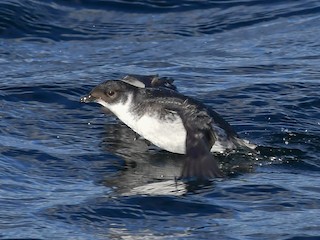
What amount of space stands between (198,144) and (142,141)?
141 cm

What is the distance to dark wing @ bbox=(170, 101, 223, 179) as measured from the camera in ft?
30.6

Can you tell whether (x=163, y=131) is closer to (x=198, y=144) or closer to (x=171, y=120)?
(x=171, y=120)

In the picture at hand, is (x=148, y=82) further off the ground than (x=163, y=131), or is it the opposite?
(x=148, y=82)

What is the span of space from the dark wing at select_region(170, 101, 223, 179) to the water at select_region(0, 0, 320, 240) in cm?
Answer: 16

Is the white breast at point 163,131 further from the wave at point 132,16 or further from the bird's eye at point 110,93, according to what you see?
the wave at point 132,16

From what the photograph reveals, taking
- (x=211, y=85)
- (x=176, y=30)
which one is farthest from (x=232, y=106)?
(x=176, y=30)

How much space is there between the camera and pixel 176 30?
16.4m

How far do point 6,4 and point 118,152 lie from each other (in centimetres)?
643

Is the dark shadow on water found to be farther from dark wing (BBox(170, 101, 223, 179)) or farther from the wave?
the wave

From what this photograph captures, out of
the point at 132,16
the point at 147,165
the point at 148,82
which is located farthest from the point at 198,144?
the point at 132,16

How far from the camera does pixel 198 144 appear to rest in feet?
31.8

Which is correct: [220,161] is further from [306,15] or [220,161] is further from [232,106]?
[306,15]

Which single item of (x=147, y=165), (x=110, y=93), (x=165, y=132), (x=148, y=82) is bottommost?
(x=147, y=165)

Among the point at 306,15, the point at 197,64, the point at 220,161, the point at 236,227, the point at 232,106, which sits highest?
the point at 306,15
